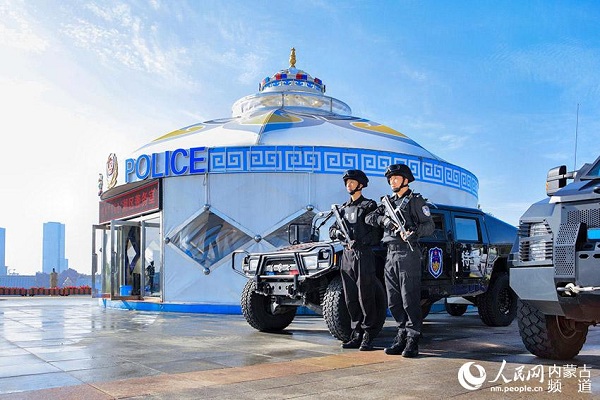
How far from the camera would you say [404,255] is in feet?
20.1

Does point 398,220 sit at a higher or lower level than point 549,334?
higher

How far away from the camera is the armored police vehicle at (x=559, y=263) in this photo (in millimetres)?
4531

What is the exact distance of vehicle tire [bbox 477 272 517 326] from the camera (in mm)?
9656

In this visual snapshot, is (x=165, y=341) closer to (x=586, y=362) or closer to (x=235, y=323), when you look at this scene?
(x=235, y=323)

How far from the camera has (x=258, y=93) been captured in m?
18.6

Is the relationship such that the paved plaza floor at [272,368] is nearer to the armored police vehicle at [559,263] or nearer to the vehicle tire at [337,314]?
the vehicle tire at [337,314]

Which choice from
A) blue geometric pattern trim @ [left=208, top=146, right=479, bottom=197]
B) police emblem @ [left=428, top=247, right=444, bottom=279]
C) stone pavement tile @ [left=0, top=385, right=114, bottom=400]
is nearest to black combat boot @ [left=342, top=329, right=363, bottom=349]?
police emblem @ [left=428, top=247, right=444, bottom=279]

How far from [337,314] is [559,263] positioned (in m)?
2.93

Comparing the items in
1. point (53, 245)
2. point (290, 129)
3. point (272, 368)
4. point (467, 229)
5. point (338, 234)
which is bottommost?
Answer: point (272, 368)

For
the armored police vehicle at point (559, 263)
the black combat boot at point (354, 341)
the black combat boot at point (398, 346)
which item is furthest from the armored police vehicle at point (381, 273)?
the armored police vehicle at point (559, 263)

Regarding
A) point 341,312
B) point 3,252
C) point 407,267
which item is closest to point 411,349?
point 407,267

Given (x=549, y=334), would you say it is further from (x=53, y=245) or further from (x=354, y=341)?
(x=53, y=245)

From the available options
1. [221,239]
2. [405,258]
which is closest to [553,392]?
[405,258]

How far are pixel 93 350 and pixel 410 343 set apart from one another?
3.52 meters
